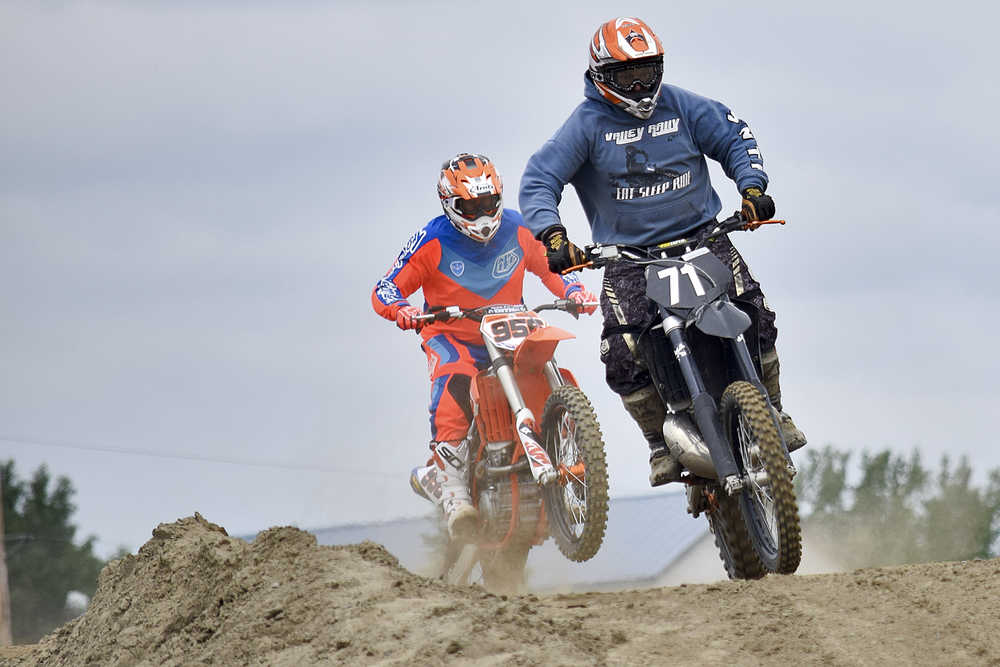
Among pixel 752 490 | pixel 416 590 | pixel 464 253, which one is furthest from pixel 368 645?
pixel 464 253

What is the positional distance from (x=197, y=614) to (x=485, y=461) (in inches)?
132

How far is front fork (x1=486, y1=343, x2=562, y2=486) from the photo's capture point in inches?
360

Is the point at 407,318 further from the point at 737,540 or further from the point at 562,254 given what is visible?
the point at 737,540

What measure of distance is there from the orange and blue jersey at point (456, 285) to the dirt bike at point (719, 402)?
7.64 ft

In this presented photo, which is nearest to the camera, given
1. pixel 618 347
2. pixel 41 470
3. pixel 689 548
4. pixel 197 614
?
pixel 197 614

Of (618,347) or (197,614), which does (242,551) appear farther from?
(618,347)

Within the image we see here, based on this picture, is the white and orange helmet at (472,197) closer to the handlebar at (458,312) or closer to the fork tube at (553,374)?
the handlebar at (458,312)

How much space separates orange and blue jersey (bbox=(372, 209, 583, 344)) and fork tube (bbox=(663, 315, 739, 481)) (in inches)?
109

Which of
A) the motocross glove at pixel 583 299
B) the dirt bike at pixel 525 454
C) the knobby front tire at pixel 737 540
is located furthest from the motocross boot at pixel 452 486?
the knobby front tire at pixel 737 540

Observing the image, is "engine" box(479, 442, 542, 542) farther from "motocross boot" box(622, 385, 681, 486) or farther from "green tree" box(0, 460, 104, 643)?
"green tree" box(0, 460, 104, 643)

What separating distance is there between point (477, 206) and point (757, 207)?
2905 millimetres

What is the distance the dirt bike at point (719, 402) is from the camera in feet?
23.8

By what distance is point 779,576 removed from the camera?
22.7ft

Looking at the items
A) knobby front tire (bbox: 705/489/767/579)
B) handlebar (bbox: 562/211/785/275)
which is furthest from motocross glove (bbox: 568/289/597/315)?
knobby front tire (bbox: 705/489/767/579)
